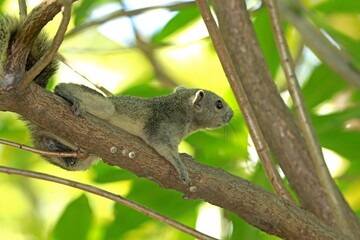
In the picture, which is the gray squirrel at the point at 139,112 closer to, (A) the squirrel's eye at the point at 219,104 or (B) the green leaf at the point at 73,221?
(A) the squirrel's eye at the point at 219,104

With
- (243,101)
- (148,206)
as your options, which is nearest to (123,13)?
(148,206)

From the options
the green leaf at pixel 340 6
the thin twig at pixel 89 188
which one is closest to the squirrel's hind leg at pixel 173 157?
the thin twig at pixel 89 188

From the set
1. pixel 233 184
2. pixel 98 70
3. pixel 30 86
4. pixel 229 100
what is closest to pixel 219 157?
pixel 229 100

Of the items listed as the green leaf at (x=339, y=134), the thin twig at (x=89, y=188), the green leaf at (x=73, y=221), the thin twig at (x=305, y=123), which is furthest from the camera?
the green leaf at (x=339, y=134)

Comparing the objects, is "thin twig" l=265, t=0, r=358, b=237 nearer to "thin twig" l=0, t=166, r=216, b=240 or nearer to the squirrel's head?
the squirrel's head

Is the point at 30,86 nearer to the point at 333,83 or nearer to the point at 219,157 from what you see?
the point at 219,157
